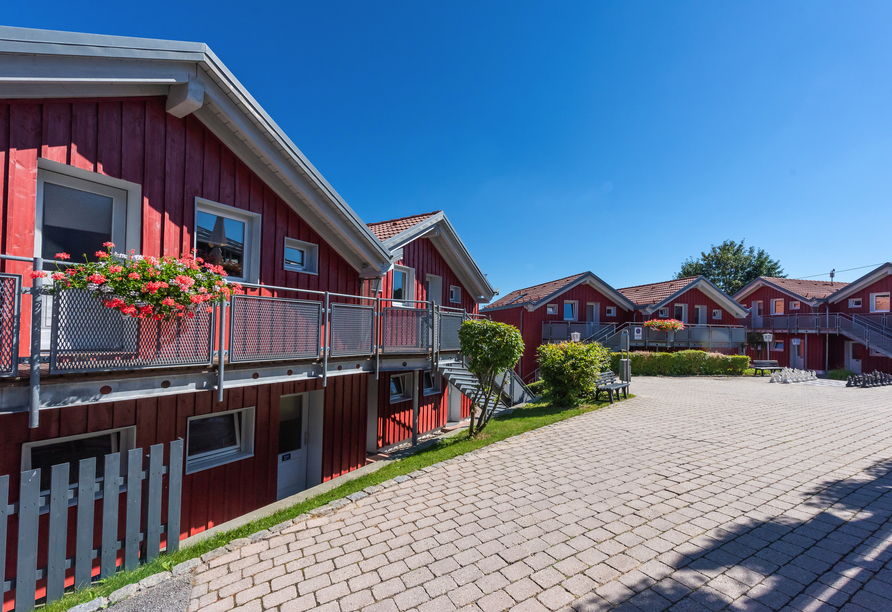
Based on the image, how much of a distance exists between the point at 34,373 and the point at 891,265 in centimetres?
3918

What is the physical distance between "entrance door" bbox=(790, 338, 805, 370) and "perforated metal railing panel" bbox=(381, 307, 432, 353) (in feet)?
107

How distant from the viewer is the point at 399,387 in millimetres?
13477

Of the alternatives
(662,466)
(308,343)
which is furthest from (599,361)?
(308,343)

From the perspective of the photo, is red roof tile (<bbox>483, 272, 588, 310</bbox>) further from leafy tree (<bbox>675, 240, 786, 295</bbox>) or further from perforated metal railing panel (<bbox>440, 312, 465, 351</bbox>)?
leafy tree (<bbox>675, 240, 786, 295</bbox>)

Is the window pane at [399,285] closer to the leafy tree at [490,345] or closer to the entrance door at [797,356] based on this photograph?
the leafy tree at [490,345]

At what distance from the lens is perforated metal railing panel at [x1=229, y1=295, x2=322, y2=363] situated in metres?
5.84

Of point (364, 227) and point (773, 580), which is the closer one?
point (773, 580)

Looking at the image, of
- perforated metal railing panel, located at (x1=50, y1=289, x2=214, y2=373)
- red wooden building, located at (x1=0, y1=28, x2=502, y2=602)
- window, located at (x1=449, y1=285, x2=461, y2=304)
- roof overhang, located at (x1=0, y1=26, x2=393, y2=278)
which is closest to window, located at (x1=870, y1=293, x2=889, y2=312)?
window, located at (x1=449, y1=285, x2=461, y2=304)

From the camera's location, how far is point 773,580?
3695 mm

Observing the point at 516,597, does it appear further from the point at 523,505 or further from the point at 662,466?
the point at 662,466

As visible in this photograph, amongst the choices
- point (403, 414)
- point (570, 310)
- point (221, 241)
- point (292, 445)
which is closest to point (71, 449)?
point (221, 241)

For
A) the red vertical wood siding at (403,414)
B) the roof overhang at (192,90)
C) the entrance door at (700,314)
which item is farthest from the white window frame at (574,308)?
the roof overhang at (192,90)

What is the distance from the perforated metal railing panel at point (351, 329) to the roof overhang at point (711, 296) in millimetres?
25901

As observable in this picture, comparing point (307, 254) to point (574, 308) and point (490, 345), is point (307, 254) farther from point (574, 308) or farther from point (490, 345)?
point (574, 308)
